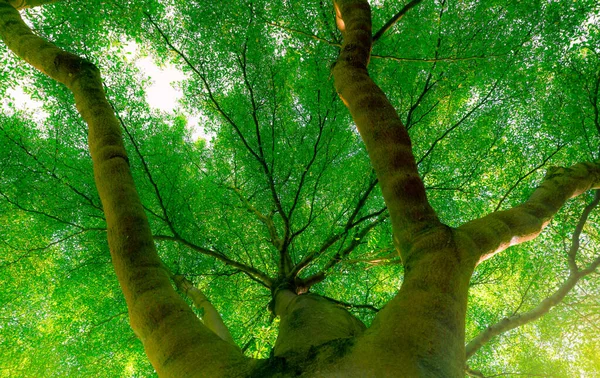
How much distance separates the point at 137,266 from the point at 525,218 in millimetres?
2612

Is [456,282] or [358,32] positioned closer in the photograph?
[456,282]

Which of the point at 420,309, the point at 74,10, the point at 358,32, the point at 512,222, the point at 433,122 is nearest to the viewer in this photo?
the point at 420,309

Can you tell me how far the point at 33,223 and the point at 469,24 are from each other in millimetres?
9488

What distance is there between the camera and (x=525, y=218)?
2420 millimetres

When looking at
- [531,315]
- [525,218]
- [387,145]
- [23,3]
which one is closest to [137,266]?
[387,145]

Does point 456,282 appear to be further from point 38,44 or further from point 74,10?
point 74,10

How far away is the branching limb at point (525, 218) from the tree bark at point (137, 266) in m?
1.60

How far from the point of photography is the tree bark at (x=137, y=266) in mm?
1646

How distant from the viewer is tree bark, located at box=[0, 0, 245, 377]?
5.40 feet

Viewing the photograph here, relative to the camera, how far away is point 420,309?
162 centimetres

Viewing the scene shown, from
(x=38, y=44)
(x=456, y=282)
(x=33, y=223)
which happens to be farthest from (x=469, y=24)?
(x=33, y=223)

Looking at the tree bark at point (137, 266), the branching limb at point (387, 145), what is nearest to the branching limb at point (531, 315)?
the branching limb at point (387, 145)

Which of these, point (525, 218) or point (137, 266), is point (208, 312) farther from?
point (525, 218)

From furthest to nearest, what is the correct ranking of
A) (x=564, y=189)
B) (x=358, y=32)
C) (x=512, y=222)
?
(x=358, y=32)
(x=564, y=189)
(x=512, y=222)
